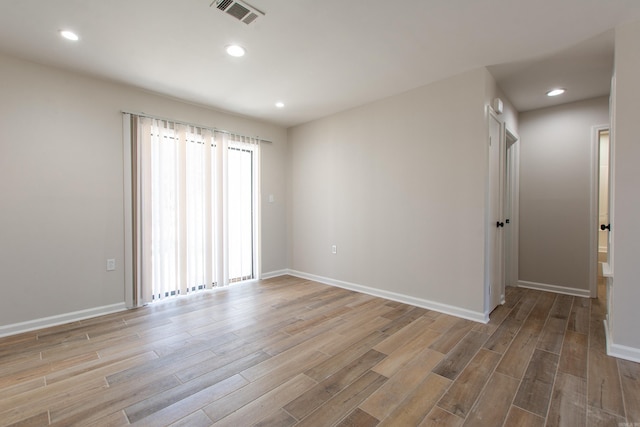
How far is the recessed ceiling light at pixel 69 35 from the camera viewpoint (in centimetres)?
227

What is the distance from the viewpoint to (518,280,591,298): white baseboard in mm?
3756

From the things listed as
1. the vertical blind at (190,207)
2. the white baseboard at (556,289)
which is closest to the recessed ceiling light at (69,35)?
the vertical blind at (190,207)

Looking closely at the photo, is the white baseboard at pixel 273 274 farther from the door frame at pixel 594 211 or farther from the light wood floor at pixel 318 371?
the door frame at pixel 594 211

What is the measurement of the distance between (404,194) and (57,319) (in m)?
4.00

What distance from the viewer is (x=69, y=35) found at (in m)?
2.31

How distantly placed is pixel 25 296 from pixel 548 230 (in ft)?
20.6

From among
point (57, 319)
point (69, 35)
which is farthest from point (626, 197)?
point (57, 319)

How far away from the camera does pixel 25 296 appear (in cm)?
272

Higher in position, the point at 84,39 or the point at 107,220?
the point at 84,39

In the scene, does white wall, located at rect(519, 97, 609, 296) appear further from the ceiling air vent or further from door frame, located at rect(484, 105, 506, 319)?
the ceiling air vent

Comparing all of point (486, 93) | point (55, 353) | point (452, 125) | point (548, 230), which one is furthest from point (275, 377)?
point (548, 230)

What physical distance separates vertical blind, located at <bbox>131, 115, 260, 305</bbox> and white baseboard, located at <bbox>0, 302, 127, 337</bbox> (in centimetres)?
26

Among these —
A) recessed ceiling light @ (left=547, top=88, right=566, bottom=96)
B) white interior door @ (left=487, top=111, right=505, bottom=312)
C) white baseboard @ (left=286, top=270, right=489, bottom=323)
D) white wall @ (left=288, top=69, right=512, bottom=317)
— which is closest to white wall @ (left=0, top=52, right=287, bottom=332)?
white wall @ (left=288, top=69, right=512, bottom=317)

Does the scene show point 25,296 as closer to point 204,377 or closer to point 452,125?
point 204,377
